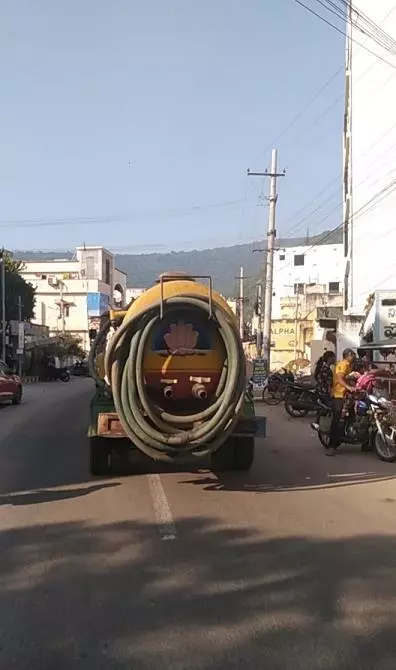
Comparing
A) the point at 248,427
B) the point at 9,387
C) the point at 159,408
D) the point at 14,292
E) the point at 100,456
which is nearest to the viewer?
the point at 159,408

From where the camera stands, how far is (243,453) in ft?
37.0

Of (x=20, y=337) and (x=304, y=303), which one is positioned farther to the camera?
(x=304, y=303)

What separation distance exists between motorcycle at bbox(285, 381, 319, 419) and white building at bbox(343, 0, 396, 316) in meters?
15.1

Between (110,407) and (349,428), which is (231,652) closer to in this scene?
(110,407)

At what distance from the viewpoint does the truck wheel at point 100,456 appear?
11.0 m

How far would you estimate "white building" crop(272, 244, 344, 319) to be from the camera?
283ft

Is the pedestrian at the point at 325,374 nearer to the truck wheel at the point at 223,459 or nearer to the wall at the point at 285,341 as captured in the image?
the truck wheel at the point at 223,459

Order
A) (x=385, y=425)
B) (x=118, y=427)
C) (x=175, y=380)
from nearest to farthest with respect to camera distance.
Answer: (x=118, y=427)
(x=175, y=380)
(x=385, y=425)

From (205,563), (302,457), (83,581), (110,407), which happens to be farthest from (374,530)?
(302,457)

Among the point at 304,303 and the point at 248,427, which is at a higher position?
the point at 304,303

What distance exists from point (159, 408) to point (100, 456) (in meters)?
1.63

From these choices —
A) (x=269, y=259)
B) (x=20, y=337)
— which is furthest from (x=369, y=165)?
(x=20, y=337)

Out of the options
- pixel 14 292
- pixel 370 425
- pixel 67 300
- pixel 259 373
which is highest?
pixel 14 292

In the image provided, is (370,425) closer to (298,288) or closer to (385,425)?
(385,425)
